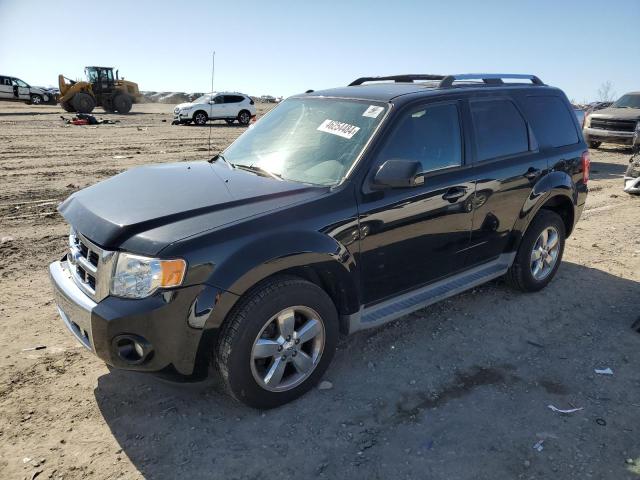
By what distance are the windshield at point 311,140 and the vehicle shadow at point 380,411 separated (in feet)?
4.58

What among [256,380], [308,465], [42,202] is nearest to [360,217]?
[256,380]

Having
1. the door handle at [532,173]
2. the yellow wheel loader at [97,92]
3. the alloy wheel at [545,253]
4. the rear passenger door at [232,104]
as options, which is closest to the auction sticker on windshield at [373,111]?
the door handle at [532,173]

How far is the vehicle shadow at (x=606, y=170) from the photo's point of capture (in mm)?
11539

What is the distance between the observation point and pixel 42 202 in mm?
7922

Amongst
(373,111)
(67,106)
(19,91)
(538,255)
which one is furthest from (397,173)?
(19,91)

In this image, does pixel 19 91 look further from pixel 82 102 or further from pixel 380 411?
pixel 380 411

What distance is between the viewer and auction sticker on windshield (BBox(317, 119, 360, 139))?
3.54m

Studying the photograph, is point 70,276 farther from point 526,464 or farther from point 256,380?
point 526,464

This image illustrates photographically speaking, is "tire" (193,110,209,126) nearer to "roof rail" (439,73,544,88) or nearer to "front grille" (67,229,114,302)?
"roof rail" (439,73,544,88)

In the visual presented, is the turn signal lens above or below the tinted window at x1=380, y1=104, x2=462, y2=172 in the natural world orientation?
below

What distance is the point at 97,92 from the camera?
3102 centimetres

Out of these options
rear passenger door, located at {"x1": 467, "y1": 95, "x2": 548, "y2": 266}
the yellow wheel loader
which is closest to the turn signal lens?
rear passenger door, located at {"x1": 467, "y1": 95, "x2": 548, "y2": 266}

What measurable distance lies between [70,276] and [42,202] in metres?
5.63

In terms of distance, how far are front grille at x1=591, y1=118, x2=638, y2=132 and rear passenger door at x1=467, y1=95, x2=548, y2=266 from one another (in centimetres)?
1246
